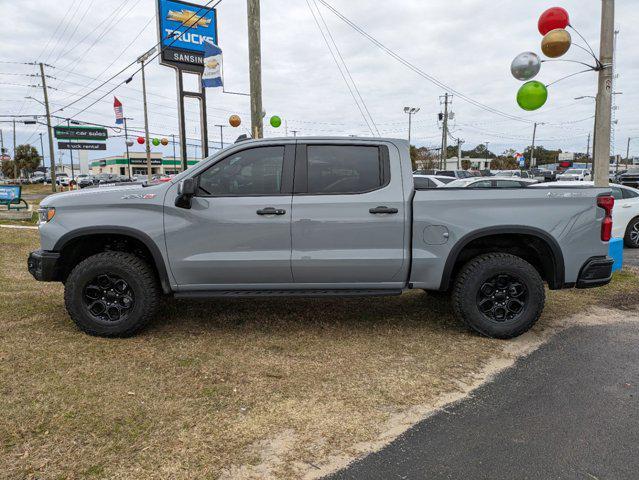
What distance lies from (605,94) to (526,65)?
1198mm

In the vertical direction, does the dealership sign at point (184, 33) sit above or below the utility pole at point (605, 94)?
above

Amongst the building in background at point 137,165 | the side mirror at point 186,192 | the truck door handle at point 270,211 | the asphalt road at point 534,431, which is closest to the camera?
the asphalt road at point 534,431

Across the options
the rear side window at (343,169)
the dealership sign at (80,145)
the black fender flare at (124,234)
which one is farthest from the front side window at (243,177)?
the dealership sign at (80,145)

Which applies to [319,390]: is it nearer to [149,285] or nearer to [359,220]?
[359,220]

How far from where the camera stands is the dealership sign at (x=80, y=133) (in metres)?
59.3

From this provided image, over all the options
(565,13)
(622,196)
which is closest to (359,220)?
(565,13)

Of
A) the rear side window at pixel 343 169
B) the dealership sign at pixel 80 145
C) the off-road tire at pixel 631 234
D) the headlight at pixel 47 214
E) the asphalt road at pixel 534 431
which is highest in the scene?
the dealership sign at pixel 80 145

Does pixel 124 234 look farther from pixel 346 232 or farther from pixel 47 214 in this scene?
pixel 346 232

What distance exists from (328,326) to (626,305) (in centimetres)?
372

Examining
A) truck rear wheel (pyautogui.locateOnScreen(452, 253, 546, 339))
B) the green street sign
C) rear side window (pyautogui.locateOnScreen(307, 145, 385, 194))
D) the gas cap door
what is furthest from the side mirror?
the green street sign

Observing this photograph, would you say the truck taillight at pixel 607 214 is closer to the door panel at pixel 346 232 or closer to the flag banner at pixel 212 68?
the door panel at pixel 346 232

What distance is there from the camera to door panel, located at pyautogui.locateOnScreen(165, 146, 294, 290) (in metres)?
4.30

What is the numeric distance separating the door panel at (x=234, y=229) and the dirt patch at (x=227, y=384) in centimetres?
65

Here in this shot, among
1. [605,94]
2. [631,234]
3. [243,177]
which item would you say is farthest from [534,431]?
[631,234]
